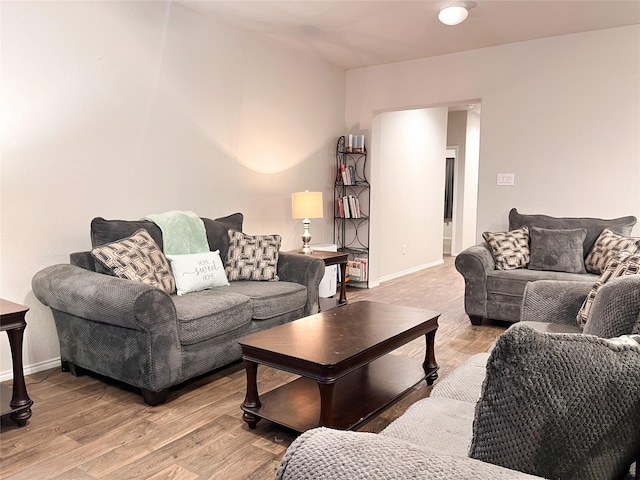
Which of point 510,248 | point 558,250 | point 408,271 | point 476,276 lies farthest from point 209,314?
point 408,271

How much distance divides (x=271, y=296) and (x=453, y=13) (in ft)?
8.56

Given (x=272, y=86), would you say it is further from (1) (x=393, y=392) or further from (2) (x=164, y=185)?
(1) (x=393, y=392)

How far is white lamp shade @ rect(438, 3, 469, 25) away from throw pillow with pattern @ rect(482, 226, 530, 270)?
74.2 inches

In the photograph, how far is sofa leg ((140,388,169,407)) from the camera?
2623 mm

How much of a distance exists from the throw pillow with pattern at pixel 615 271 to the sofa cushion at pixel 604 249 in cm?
177

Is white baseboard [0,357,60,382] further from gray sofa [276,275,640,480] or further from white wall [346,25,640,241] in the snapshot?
white wall [346,25,640,241]

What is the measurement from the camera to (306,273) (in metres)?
3.78

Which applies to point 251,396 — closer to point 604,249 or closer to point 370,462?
point 370,462

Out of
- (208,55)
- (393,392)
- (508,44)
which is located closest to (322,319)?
(393,392)

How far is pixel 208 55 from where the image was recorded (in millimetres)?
4145

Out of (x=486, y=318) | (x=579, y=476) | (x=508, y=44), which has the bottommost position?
(x=486, y=318)

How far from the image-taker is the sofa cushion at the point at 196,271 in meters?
3.25

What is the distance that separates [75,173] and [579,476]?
337 cm

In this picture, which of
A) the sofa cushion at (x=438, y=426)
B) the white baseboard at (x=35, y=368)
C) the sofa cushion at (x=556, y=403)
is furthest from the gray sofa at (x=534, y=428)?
the white baseboard at (x=35, y=368)
